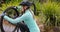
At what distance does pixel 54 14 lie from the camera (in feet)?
27.4

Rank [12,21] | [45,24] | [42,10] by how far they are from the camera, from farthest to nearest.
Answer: [42,10] < [45,24] < [12,21]

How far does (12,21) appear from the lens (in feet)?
14.4

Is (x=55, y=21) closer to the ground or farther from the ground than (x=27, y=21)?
closer to the ground

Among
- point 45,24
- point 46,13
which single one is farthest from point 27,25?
point 46,13

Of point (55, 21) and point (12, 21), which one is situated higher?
point (12, 21)

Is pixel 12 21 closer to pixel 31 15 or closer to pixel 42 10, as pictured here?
pixel 31 15

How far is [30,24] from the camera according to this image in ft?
14.7

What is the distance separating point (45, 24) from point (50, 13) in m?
0.63

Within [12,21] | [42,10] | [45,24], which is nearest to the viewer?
[12,21]

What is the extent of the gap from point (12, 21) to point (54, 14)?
4116mm

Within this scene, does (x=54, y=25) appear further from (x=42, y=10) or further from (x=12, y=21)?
(x=12, y=21)

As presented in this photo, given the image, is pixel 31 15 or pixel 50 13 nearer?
pixel 31 15

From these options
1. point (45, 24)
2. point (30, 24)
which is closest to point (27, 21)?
point (30, 24)

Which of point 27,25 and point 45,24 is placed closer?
point 27,25
